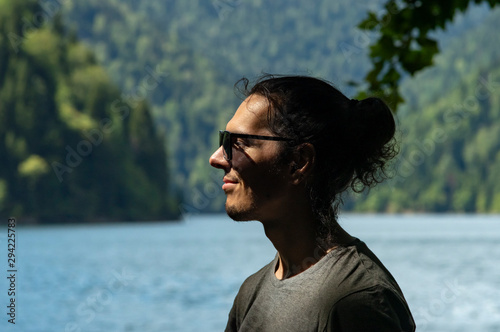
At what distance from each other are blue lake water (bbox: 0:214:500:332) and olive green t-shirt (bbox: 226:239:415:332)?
16767 millimetres

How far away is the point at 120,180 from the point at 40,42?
1621cm

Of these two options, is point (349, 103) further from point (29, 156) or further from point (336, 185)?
point (29, 156)

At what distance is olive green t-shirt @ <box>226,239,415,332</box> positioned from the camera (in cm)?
242

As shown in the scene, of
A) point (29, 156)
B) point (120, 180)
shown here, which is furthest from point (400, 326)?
point (120, 180)

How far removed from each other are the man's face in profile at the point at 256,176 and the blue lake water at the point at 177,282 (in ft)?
54.7

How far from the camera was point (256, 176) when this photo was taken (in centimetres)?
278

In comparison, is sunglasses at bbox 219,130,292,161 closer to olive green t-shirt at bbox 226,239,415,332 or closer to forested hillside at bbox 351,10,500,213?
olive green t-shirt at bbox 226,239,415,332

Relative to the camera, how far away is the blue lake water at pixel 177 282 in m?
30.5

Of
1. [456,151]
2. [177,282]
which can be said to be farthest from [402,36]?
[456,151]

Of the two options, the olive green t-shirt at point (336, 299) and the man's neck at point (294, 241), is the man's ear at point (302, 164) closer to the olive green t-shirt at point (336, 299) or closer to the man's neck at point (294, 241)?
the man's neck at point (294, 241)

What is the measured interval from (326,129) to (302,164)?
13 cm

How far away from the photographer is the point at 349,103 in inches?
113

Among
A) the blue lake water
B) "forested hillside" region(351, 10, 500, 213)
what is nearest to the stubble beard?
the blue lake water

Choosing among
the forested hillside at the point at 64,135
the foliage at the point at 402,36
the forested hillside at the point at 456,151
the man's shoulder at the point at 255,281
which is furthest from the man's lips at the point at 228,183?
the forested hillside at the point at 456,151
